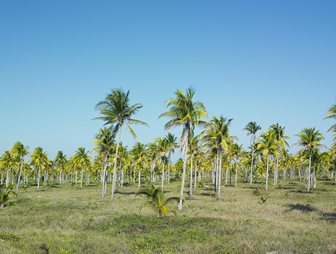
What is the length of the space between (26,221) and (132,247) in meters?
12.7

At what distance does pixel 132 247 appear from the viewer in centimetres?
1456

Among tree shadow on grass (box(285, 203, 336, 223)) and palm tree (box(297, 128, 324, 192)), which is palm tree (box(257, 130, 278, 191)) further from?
tree shadow on grass (box(285, 203, 336, 223))

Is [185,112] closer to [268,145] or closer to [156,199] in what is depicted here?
[156,199]

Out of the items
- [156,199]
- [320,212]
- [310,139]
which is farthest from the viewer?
[310,139]

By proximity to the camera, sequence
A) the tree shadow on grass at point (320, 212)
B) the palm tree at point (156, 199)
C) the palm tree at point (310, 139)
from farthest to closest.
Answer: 1. the palm tree at point (310, 139)
2. the tree shadow on grass at point (320, 212)
3. the palm tree at point (156, 199)

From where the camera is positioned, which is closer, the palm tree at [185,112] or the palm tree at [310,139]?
the palm tree at [185,112]

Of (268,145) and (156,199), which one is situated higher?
(268,145)

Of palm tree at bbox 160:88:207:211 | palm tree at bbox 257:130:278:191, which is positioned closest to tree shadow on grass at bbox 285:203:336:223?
palm tree at bbox 160:88:207:211

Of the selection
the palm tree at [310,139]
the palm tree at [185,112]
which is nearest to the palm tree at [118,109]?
the palm tree at [185,112]

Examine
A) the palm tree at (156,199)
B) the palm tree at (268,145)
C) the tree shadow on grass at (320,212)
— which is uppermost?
the palm tree at (268,145)

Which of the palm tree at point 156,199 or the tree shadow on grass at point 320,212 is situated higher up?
the palm tree at point 156,199

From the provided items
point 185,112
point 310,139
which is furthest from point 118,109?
point 310,139

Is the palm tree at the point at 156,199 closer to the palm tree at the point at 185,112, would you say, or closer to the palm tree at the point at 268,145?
the palm tree at the point at 185,112

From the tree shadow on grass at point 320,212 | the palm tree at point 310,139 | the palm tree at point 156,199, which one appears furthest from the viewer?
the palm tree at point 310,139
